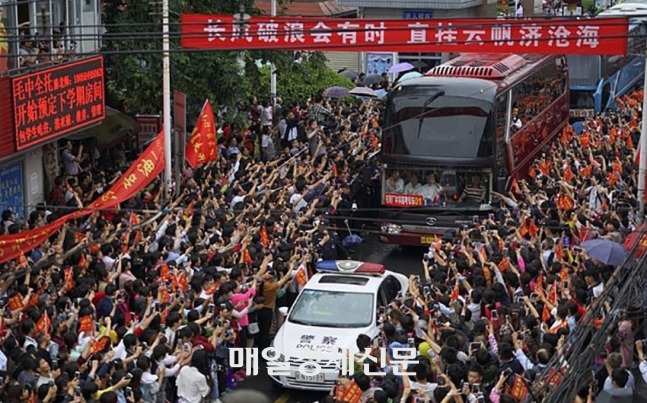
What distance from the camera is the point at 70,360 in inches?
474

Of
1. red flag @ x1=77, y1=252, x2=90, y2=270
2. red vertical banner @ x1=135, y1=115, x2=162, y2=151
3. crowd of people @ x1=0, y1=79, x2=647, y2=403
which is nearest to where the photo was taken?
crowd of people @ x1=0, y1=79, x2=647, y2=403

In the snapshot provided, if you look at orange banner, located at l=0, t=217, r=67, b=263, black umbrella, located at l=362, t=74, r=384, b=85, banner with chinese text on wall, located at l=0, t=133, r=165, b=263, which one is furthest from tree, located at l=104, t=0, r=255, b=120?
black umbrella, located at l=362, t=74, r=384, b=85

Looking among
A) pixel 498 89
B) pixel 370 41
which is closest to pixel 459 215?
pixel 498 89

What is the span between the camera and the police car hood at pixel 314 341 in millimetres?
14203

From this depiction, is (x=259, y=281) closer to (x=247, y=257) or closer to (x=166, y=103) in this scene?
(x=247, y=257)

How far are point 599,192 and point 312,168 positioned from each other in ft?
18.1

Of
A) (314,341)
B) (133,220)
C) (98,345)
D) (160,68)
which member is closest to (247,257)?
(133,220)

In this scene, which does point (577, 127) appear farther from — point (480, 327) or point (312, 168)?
point (480, 327)

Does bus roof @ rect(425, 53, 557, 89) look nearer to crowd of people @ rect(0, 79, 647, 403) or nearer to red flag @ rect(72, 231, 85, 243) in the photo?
crowd of people @ rect(0, 79, 647, 403)

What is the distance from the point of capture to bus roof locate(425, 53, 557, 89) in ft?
73.9

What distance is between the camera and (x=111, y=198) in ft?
54.6

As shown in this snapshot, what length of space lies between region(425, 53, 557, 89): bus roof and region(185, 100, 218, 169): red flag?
16.5ft

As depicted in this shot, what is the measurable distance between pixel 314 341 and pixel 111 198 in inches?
155

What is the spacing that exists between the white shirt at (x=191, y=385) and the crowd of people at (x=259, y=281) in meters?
0.01
